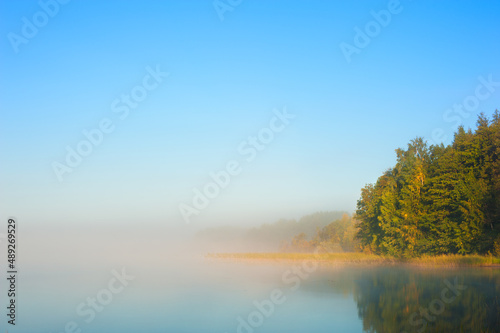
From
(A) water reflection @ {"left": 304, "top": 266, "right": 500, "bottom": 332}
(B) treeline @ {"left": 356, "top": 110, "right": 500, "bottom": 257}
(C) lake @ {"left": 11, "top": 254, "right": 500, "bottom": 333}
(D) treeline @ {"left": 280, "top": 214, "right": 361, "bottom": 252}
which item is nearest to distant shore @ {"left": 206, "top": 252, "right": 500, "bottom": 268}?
(B) treeline @ {"left": 356, "top": 110, "right": 500, "bottom": 257}

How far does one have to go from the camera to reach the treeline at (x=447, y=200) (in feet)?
170

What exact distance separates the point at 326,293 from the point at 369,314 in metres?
8.66

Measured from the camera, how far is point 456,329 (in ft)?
58.7

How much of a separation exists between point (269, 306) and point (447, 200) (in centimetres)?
3911

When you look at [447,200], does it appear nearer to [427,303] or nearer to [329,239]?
[427,303]

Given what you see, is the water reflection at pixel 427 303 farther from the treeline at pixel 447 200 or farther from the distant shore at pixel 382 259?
the treeline at pixel 447 200

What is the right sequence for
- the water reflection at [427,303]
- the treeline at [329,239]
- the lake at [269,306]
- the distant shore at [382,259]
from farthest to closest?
the treeline at [329,239]
the distant shore at [382,259]
the lake at [269,306]
the water reflection at [427,303]

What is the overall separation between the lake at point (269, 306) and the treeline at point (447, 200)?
17.4 m

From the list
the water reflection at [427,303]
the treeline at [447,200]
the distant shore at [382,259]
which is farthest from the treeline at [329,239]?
the water reflection at [427,303]

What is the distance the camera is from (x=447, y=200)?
56.0 metres

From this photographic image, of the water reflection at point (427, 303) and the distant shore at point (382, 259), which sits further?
the distant shore at point (382, 259)

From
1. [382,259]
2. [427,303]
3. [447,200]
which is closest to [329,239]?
[382,259]

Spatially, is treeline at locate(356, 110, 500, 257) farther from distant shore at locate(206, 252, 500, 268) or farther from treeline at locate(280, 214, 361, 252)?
treeline at locate(280, 214, 361, 252)

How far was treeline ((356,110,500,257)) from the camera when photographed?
51.9 metres
